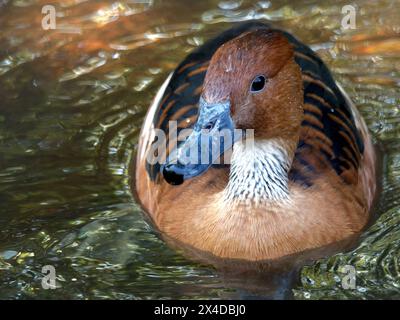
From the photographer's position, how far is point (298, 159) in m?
7.50

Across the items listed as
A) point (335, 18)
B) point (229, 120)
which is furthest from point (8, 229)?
point (335, 18)

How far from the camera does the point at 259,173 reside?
7238mm

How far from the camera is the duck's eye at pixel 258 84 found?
6.89m

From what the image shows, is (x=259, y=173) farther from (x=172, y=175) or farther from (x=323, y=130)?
(x=172, y=175)

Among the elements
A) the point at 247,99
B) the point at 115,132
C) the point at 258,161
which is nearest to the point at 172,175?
the point at 247,99

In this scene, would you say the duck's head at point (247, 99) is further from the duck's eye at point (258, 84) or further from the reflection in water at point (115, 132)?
the reflection in water at point (115, 132)

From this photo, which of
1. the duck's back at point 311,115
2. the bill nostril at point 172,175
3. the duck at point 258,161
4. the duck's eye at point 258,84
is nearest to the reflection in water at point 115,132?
the duck at point 258,161

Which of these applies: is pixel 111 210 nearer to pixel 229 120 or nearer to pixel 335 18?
pixel 229 120

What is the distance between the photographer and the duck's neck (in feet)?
23.6

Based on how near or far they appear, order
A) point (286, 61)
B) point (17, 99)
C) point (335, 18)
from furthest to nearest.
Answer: point (335, 18) < point (17, 99) < point (286, 61)

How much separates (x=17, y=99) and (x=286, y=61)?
3.05 metres

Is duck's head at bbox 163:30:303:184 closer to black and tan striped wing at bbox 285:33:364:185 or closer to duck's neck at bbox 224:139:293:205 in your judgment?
duck's neck at bbox 224:139:293:205

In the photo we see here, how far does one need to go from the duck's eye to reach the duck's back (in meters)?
0.76

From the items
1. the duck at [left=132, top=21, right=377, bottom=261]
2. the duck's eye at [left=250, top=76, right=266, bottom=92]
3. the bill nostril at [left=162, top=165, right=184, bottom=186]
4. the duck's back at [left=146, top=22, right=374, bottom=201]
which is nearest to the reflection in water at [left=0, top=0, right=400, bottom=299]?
the duck at [left=132, top=21, right=377, bottom=261]
